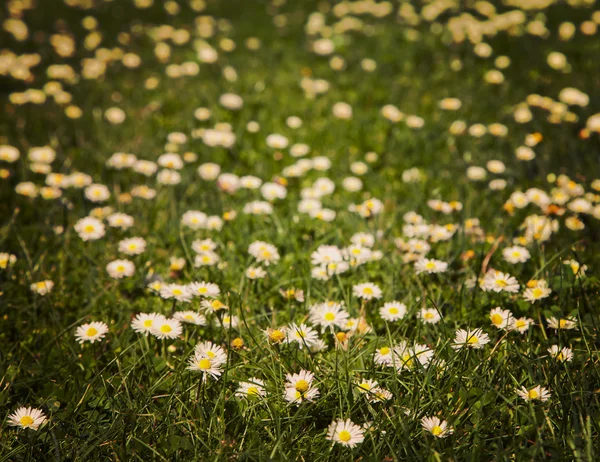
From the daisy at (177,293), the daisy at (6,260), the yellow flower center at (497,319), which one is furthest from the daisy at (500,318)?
the daisy at (6,260)

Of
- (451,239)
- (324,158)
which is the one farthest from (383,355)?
(324,158)

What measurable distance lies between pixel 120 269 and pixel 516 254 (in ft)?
4.90

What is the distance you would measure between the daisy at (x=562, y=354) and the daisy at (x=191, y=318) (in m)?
1.03

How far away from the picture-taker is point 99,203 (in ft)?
7.96

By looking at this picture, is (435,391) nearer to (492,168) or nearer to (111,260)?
(111,260)

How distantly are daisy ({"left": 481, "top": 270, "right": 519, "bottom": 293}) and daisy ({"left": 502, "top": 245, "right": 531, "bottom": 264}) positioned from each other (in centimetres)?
16

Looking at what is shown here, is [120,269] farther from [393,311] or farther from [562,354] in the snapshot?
[562,354]

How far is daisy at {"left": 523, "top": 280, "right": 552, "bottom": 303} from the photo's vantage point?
1603mm

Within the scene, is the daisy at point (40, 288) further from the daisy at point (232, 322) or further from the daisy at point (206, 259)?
the daisy at point (232, 322)

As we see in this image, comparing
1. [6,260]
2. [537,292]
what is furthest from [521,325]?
[6,260]

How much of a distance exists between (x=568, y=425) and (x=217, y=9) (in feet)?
17.7

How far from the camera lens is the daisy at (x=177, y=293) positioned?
63.4 inches

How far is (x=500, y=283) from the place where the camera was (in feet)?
5.45

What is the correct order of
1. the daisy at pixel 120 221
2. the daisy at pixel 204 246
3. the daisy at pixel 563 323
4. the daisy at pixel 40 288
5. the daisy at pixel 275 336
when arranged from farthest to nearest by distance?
the daisy at pixel 120 221, the daisy at pixel 204 246, the daisy at pixel 40 288, the daisy at pixel 563 323, the daisy at pixel 275 336
